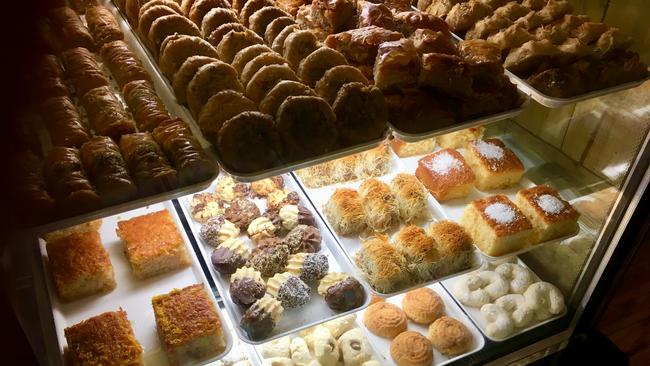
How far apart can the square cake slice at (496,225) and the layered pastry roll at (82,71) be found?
143 cm

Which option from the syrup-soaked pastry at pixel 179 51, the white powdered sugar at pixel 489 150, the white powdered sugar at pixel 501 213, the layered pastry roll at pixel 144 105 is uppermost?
the syrup-soaked pastry at pixel 179 51

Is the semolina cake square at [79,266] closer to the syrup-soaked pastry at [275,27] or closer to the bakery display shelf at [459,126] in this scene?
the syrup-soaked pastry at [275,27]

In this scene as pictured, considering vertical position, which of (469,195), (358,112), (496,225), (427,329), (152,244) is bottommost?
(427,329)

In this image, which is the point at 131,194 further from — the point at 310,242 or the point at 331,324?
the point at 331,324

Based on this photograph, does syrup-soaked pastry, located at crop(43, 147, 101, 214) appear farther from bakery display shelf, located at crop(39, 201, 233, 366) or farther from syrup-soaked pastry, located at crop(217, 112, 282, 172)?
bakery display shelf, located at crop(39, 201, 233, 366)

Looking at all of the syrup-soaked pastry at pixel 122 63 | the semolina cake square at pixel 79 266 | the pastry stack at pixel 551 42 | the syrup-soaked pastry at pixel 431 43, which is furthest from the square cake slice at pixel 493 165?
the semolina cake square at pixel 79 266

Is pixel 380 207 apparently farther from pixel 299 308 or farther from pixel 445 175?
pixel 299 308

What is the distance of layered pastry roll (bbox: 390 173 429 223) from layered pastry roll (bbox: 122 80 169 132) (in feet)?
3.43

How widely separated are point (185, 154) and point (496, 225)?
128 cm

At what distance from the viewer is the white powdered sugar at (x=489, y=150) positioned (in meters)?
2.51

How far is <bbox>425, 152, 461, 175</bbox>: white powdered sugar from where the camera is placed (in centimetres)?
243

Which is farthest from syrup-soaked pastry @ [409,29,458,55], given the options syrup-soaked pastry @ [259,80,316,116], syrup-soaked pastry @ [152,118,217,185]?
syrup-soaked pastry @ [152,118,217,185]

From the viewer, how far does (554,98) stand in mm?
1880

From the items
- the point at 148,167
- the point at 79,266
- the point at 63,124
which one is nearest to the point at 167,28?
the point at 63,124
